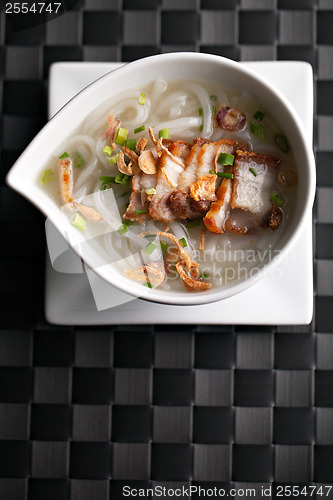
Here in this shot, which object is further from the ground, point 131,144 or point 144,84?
point 144,84

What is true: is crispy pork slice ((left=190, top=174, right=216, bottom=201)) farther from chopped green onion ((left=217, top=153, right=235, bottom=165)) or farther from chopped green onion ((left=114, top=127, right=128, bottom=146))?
chopped green onion ((left=114, top=127, right=128, bottom=146))

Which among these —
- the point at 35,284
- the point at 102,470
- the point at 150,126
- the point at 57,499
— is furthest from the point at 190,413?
the point at 150,126

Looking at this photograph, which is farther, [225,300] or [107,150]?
[225,300]

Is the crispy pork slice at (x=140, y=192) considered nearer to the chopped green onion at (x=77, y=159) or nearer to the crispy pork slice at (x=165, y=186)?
the crispy pork slice at (x=165, y=186)

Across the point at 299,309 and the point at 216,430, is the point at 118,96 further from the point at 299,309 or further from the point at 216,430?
the point at 216,430

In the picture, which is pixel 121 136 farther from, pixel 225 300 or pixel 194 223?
pixel 225 300

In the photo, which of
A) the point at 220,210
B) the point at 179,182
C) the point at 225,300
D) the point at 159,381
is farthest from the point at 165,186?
the point at 159,381

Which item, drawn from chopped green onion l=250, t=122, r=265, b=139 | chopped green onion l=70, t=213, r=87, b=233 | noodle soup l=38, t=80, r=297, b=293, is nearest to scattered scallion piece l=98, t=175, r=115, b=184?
noodle soup l=38, t=80, r=297, b=293
